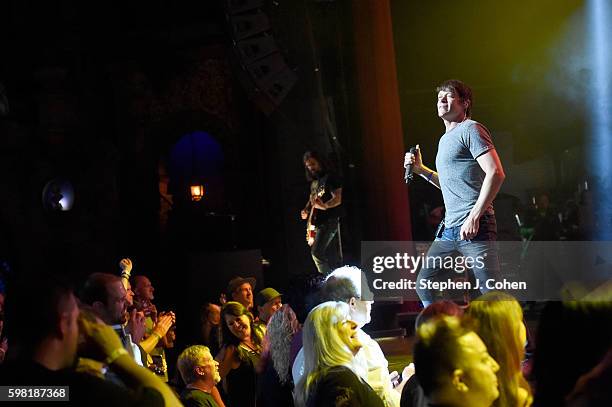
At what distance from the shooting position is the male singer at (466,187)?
498 cm

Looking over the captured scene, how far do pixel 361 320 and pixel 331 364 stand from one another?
0.89 m

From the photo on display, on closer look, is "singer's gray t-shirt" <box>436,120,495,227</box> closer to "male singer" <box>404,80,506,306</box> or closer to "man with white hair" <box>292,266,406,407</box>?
"male singer" <box>404,80,506,306</box>

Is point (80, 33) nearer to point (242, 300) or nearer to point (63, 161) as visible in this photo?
point (63, 161)

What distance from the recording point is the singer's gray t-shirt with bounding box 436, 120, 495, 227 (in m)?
5.00

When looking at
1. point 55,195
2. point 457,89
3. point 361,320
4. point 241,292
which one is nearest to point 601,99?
point 241,292

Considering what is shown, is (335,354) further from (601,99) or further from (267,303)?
(601,99)

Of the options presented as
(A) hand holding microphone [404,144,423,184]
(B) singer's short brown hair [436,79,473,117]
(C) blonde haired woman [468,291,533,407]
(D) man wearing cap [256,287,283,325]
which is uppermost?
(B) singer's short brown hair [436,79,473,117]

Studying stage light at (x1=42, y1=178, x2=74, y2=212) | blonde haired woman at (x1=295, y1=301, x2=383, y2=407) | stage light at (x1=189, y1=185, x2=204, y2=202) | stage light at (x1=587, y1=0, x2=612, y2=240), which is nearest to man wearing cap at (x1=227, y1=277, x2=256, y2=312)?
blonde haired woman at (x1=295, y1=301, x2=383, y2=407)

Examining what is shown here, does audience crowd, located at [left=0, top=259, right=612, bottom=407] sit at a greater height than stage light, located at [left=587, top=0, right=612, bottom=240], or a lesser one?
lesser

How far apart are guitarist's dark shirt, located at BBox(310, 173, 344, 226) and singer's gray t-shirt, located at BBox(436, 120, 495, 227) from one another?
2.94 m

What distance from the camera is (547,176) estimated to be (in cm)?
1081

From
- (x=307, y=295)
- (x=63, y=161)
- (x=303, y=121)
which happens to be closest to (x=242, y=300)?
(x=307, y=295)

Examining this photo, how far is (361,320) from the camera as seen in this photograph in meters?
4.57

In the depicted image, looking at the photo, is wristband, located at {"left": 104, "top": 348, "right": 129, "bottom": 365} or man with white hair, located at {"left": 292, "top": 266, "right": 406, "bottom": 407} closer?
wristband, located at {"left": 104, "top": 348, "right": 129, "bottom": 365}
